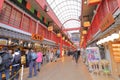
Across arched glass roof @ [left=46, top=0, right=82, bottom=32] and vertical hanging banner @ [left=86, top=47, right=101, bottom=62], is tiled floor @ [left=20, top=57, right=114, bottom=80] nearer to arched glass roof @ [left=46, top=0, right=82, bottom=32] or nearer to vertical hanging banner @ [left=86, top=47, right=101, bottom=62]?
vertical hanging banner @ [left=86, top=47, right=101, bottom=62]

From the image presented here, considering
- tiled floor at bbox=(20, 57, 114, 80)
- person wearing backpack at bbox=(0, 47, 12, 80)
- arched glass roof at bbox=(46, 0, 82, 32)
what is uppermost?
arched glass roof at bbox=(46, 0, 82, 32)

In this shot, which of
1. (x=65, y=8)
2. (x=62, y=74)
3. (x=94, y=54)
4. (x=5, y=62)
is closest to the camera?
(x=5, y=62)

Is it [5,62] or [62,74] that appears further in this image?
[62,74]

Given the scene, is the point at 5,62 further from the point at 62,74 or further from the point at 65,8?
the point at 65,8

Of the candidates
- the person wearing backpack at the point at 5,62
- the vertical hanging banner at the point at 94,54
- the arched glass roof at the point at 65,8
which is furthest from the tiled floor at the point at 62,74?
the arched glass roof at the point at 65,8

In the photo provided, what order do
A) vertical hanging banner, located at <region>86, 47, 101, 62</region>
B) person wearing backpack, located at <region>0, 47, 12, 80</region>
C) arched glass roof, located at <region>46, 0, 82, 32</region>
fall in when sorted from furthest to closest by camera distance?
arched glass roof, located at <region>46, 0, 82, 32</region>, vertical hanging banner, located at <region>86, 47, 101, 62</region>, person wearing backpack, located at <region>0, 47, 12, 80</region>

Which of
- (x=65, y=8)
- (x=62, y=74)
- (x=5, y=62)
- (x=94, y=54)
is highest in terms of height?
(x=65, y=8)

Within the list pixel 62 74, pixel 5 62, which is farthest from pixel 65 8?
pixel 5 62

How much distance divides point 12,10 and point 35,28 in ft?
12.8

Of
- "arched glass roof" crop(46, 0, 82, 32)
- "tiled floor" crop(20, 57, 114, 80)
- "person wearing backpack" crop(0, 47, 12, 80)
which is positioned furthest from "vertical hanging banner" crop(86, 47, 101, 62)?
Result: "arched glass roof" crop(46, 0, 82, 32)

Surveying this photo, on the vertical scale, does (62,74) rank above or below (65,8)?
below

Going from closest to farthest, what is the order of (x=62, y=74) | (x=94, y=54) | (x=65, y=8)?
(x=62, y=74)
(x=94, y=54)
(x=65, y=8)

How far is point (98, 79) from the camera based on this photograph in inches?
236

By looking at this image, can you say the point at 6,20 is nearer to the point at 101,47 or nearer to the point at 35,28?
the point at 35,28
